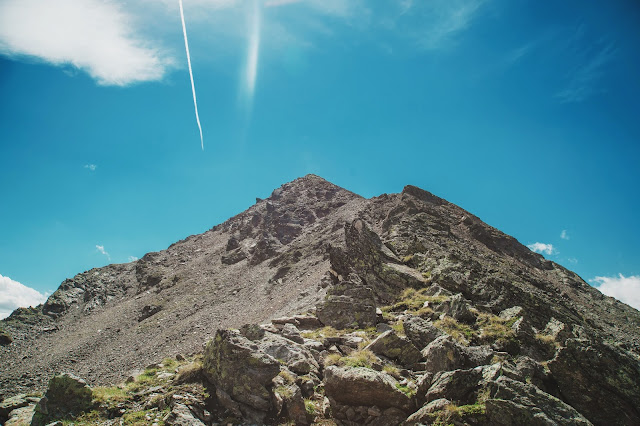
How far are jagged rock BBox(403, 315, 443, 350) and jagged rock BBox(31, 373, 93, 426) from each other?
1155 cm

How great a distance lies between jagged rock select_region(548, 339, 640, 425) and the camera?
1110 cm

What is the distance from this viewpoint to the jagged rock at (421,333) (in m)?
14.3

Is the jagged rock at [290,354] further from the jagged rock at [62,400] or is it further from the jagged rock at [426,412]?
the jagged rock at [62,400]

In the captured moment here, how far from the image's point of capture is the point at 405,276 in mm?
26016

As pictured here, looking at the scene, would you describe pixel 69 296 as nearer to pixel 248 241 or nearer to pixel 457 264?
pixel 248 241

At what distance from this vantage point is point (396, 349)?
1359 centimetres

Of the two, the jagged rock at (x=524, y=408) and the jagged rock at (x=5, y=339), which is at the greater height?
the jagged rock at (x=5, y=339)

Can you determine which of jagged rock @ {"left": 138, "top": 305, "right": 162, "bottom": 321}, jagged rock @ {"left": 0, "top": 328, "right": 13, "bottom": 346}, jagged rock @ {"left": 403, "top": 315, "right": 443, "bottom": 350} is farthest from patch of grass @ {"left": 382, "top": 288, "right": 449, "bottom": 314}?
jagged rock @ {"left": 0, "top": 328, "right": 13, "bottom": 346}

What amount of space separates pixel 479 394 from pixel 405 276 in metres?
17.2

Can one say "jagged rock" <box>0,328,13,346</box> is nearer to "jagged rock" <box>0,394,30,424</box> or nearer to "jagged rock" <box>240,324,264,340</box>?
"jagged rock" <box>0,394,30,424</box>

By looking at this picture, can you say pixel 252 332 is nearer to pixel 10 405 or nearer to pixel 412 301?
pixel 10 405

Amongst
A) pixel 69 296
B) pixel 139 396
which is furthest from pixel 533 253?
pixel 69 296

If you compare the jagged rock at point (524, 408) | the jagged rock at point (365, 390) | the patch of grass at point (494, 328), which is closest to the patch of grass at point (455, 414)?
the jagged rock at point (524, 408)

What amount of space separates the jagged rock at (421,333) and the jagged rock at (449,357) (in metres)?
1.88
